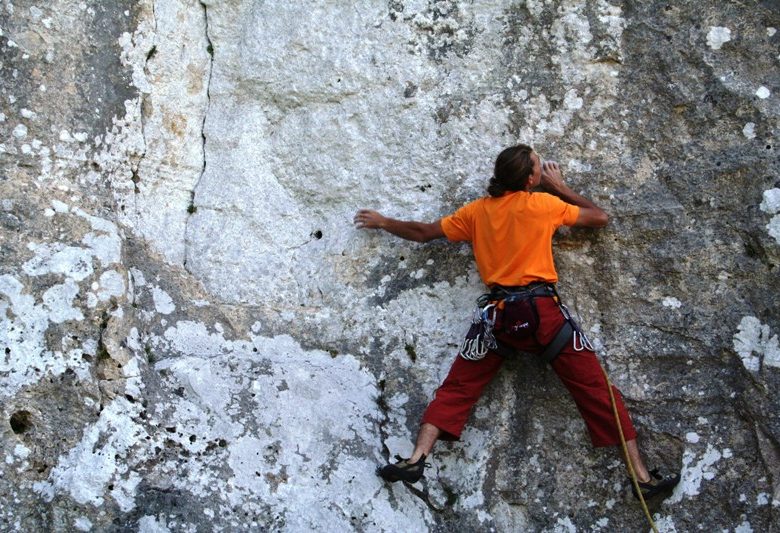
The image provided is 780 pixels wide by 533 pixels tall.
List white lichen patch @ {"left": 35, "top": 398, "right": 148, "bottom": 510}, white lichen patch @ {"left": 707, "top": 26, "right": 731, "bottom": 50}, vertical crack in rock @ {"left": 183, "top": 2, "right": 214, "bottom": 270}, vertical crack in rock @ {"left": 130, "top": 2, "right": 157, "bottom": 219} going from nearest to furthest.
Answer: white lichen patch @ {"left": 35, "top": 398, "right": 148, "bottom": 510}, white lichen patch @ {"left": 707, "top": 26, "right": 731, "bottom": 50}, vertical crack in rock @ {"left": 130, "top": 2, "right": 157, "bottom": 219}, vertical crack in rock @ {"left": 183, "top": 2, "right": 214, "bottom": 270}

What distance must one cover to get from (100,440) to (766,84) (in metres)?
3.53

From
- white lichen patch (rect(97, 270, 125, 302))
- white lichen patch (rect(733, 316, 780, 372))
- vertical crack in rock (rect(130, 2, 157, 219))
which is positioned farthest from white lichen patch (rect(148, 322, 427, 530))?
white lichen patch (rect(733, 316, 780, 372))

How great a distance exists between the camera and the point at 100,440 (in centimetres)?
447

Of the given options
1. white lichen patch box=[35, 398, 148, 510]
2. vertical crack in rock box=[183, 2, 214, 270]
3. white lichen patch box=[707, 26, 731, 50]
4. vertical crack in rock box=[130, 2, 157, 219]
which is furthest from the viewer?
vertical crack in rock box=[183, 2, 214, 270]

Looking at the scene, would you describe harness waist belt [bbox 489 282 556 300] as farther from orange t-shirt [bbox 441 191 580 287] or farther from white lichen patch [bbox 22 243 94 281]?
white lichen patch [bbox 22 243 94 281]

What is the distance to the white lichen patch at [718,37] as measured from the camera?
15.2 ft

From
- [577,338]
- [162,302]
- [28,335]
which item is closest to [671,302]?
[577,338]

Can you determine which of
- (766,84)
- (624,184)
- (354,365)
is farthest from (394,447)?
(766,84)

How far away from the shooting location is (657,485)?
4.42m

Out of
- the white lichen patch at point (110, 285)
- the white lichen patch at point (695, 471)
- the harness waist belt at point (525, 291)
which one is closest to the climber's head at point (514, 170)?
the harness waist belt at point (525, 291)

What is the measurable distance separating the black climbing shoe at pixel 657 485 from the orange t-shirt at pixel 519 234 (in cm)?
103

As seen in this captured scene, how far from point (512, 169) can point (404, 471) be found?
1.49 meters

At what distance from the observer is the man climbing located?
14.6 ft

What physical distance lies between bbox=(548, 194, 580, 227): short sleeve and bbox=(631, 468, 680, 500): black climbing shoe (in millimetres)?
1247
